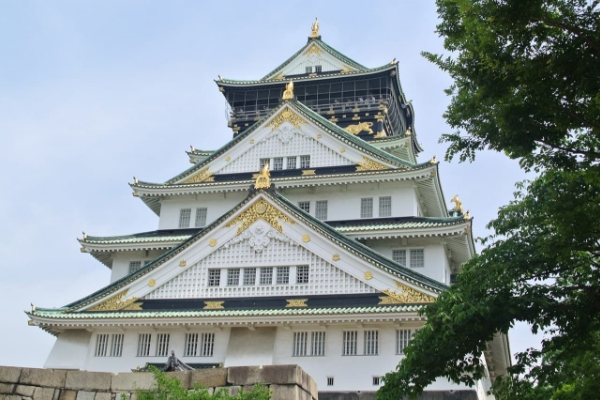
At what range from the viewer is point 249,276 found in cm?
2961

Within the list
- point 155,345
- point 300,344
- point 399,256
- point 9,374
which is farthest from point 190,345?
point 9,374

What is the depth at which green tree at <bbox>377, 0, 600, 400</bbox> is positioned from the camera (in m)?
12.4

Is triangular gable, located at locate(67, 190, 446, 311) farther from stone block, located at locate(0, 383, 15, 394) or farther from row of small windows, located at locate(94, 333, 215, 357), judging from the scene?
stone block, located at locate(0, 383, 15, 394)

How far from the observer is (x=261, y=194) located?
98.1 ft

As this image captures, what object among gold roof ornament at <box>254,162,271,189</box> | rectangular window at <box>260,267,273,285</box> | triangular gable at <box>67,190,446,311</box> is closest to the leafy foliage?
triangular gable at <box>67,190,446,311</box>

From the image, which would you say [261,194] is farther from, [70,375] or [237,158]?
[70,375]

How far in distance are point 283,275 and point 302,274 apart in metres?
0.80

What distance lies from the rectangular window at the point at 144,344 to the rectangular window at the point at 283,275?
5708 mm

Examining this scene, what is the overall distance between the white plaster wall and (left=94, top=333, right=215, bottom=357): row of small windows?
626mm

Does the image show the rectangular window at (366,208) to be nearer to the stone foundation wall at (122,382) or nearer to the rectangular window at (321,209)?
the rectangular window at (321,209)

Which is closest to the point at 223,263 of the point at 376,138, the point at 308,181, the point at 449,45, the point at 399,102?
the point at 308,181

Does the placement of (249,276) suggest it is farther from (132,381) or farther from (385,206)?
(132,381)

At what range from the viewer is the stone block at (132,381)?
15203 mm

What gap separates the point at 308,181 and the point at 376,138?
7.19 m
